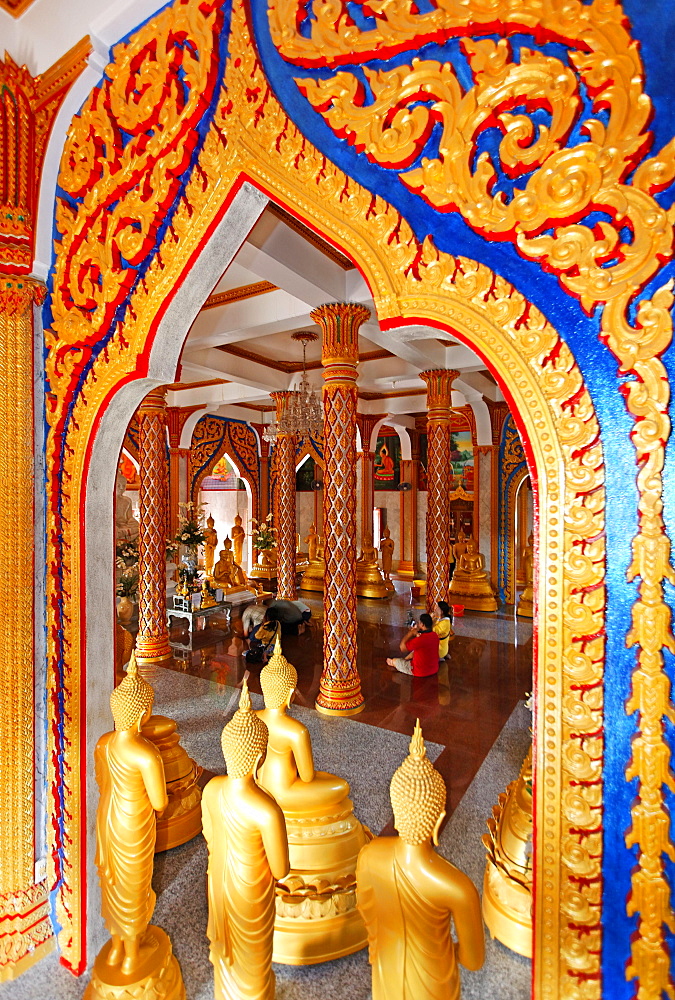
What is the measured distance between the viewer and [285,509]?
30.7ft

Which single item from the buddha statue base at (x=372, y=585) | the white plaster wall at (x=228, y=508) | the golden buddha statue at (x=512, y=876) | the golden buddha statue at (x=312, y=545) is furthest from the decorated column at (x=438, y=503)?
the white plaster wall at (x=228, y=508)

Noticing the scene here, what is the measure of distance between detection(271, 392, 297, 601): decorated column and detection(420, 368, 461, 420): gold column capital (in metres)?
2.63

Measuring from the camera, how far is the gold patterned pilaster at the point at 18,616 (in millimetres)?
2166

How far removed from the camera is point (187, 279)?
193 cm

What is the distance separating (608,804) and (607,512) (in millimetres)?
681

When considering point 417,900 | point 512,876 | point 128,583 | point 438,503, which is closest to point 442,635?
point 438,503

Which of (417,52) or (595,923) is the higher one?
(417,52)

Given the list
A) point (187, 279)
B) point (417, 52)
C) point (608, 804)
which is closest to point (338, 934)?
point (608, 804)

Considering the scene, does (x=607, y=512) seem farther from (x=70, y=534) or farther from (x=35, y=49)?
(x=35, y=49)

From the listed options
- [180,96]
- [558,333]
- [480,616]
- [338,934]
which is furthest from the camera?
[480,616]

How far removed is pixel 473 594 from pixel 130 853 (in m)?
8.81

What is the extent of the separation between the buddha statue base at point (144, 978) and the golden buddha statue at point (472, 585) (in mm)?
8307

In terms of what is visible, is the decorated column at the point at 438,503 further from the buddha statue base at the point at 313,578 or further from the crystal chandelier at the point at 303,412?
the buddha statue base at the point at 313,578

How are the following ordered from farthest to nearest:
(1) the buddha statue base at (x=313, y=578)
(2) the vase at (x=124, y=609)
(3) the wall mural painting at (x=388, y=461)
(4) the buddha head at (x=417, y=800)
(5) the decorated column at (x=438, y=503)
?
(3) the wall mural painting at (x=388, y=461) < (1) the buddha statue base at (x=313, y=578) < (5) the decorated column at (x=438, y=503) < (2) the vase at (x=124, y=609) < (4) the buddha head at (x=417, y=800)
